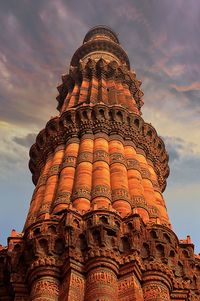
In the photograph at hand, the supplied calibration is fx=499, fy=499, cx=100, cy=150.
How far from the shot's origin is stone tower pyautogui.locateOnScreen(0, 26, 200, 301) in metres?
10.4

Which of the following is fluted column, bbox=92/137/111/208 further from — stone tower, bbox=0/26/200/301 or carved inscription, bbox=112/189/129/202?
carved inscription, bbox=112/189/129/202

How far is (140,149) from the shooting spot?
17.4 metres

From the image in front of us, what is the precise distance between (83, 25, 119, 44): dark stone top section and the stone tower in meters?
11.7

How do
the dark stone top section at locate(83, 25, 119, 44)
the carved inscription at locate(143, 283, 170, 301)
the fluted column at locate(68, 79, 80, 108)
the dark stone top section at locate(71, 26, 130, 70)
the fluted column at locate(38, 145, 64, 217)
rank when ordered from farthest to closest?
the dark stone top section at locate(83, 25, 119, 44) < the dark stone top section at locate(71, 26, 130, 70) < the fluted column at locate(68, 79, 80, 108) < the fluted column at locate(38, 145, 64, 217) < the carved inscription at locate(143, 283, 170, 301)

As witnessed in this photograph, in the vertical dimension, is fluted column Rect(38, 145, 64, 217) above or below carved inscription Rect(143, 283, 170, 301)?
above

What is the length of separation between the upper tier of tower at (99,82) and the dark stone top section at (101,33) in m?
3.70

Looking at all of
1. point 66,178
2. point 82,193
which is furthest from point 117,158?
point 82,193

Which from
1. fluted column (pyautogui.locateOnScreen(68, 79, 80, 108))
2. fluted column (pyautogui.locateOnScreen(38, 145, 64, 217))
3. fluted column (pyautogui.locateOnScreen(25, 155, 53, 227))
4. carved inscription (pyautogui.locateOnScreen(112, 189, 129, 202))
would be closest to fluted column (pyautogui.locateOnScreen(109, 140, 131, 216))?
carved inscription (pyautogui.locateOnScreen(112, 189, 129, 202))

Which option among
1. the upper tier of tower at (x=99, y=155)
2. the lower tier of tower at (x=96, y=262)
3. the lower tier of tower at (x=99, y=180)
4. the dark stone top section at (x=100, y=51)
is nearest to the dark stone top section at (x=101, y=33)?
the dark stone top section at (x=100, y=51)

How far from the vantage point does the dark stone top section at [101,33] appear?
103 feet

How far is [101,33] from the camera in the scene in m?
31.8

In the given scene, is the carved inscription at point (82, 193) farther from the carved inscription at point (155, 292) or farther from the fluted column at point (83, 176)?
the carved inscription at point (155, 292)

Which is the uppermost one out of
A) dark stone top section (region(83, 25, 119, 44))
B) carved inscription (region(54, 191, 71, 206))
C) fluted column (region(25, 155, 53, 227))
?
dark stone top section (region(83, 25, 119, 44))

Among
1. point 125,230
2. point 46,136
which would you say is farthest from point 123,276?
point 46,136
